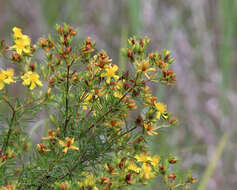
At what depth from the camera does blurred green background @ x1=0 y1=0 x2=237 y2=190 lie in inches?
103

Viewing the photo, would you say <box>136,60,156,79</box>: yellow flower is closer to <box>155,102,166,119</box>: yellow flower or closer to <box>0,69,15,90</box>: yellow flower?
<box>155,102,166,119</box>: yellow flower

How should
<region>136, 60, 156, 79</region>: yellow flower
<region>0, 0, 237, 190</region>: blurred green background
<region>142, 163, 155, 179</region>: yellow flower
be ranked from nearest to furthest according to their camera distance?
1. <region>136, 60, 156, 79</region>: yellow flower
2. <region>142, 163, 155, 179</region>: yellow flower
3. <region>0, 0, 237, 190</region>: blurred green background

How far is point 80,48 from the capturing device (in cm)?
81

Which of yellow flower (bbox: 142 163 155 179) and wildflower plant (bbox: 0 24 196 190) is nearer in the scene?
wildflower plant (bbox: 0 24 196 190)

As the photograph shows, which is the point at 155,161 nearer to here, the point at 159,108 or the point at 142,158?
the point at 142,158

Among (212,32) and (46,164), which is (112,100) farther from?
(212,32)

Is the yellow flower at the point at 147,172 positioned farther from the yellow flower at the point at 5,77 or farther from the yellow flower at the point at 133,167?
the yellow flower at the point at 5,77

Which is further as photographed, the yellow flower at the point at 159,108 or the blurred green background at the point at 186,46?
the blurred green background at the point at 186,46

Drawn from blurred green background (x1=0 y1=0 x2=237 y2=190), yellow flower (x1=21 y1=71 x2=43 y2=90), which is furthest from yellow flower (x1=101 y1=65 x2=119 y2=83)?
blurred green background (x1=0 y1=0 x2=237 y2=190)

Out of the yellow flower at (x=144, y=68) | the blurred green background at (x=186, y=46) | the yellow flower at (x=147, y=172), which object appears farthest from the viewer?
the blurred green background at (x=186, y=46)

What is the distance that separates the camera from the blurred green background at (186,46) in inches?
103

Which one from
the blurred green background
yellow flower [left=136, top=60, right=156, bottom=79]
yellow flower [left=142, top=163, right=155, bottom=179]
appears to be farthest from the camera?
the blurred green background

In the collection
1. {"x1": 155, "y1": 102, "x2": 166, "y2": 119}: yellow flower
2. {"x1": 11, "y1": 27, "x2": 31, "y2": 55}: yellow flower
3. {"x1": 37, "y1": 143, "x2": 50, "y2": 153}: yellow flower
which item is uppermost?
{"x1": 11, "y1": 27, "x2": 31, "y2": 55}: yellow flower

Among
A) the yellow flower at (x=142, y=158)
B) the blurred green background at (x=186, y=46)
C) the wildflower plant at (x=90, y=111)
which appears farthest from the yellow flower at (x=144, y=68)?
the blurred green background at (x=186, y=46)
